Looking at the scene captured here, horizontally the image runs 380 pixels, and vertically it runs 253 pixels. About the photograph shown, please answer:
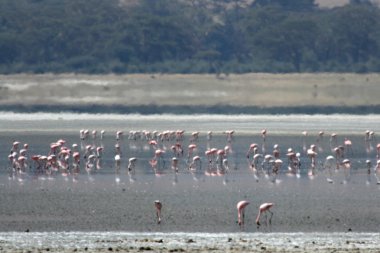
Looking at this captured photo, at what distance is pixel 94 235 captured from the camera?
2244 centimetres

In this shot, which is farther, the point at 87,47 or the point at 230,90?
the point at 87,47

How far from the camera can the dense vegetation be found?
270 feet

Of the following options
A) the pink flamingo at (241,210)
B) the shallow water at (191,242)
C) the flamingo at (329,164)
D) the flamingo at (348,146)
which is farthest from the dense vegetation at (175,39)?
the shallow water at (191,242)

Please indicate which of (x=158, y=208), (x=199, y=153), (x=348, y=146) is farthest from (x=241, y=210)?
(x=348, y=146)

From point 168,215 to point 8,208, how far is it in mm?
3312

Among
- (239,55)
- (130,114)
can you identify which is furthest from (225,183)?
(239,55)

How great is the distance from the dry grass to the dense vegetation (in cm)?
286

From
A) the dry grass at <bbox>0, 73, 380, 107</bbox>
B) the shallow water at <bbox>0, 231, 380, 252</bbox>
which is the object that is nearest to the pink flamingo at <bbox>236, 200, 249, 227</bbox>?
the shallow water at <bbox>0, 231, 380, 252</bbox>

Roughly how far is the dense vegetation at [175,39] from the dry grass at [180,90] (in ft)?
9.38

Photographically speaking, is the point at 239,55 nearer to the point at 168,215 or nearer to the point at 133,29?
the point at 133,29

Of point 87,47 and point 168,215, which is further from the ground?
point 87,47

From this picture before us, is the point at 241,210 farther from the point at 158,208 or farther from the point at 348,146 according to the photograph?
the point at 348,146

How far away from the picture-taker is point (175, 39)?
3649 inches

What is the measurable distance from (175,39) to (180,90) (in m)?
18.2
